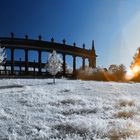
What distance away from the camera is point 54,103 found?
74.2 feet

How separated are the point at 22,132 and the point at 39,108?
238 inches

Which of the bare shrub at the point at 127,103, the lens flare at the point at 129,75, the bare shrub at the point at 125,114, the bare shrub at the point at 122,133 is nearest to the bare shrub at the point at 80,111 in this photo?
the bare shrub at the point at 125,114

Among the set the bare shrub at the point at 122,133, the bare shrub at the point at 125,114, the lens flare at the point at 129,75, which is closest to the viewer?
the bare shrub at the point at 122,133

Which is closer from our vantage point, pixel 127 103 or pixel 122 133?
pixel 122 133

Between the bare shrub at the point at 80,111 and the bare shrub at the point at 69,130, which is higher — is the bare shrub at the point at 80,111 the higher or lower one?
the higher one

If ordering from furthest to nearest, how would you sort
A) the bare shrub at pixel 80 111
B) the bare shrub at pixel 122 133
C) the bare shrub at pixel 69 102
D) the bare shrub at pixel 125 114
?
the bare shrub at pixel 69 102 < the bare shrub at pixel 80 111 < the bare shrub at pixel 125 114 < the bare shrub at pixel 122 133

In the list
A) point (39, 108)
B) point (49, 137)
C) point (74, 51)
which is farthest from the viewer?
point (74, 51)

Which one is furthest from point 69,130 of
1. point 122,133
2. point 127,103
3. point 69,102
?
point 127,103

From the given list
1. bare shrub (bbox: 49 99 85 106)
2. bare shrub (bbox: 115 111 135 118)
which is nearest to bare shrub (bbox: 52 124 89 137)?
bare shrub (bbox: 115 111 135 118)

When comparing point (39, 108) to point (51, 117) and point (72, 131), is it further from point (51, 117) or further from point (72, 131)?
point (72, 131)

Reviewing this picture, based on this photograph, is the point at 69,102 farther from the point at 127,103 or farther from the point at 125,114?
the point at 125,114

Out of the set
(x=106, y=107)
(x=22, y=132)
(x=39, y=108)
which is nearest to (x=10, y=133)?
(x=22, y=132)

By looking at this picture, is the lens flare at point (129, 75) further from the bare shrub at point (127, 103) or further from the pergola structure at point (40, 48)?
the bare shrub at point (127, 103)

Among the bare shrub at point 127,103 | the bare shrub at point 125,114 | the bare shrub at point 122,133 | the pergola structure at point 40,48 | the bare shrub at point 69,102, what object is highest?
the pergola structure at point 40,48
